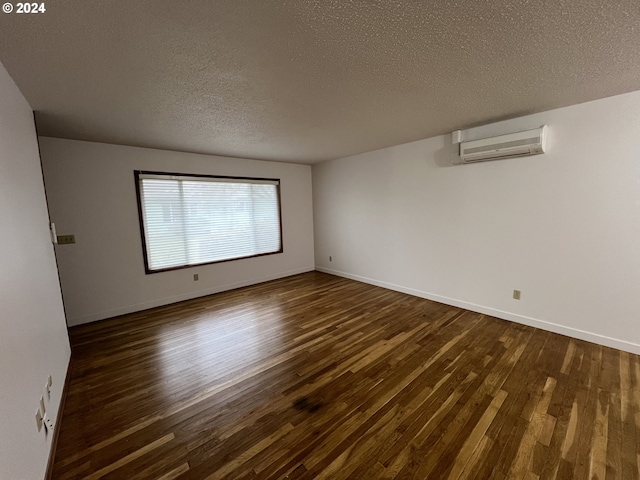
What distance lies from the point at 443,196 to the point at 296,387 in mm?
3085

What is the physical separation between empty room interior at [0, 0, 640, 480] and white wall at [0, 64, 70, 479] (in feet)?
0.08

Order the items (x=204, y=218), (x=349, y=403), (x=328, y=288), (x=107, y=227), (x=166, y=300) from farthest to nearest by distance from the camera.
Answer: (x=328, y=288)
(x=204, y=218)
(x=166, y=300)
(x=107, y=227)
(x=349, y=403)

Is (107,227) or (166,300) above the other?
(107,227)

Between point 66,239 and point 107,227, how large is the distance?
429 mm

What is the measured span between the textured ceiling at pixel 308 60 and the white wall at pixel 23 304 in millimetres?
459

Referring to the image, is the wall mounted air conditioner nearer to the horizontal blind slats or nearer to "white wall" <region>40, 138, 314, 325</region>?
the horizontal blind slats

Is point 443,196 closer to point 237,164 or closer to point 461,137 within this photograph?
point 461,137

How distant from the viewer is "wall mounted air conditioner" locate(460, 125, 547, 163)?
2.64 meters

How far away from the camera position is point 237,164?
14.8 feet

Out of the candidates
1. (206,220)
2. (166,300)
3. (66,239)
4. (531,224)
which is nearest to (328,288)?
(206,220)

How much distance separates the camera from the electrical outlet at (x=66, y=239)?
312cm

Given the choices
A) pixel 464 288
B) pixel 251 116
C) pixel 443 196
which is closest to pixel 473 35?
pixel 251 116

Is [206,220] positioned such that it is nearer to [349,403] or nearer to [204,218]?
[204,218]

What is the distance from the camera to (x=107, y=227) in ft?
11.2
